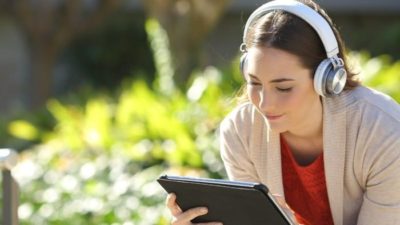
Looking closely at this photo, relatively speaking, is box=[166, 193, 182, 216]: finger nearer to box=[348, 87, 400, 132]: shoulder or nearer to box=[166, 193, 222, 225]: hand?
box=[166, 193, 222, 225]: hand

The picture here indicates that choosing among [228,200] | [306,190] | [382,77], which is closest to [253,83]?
[228,200]

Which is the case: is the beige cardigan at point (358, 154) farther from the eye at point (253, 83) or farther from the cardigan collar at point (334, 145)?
the eye at point (253, 83)

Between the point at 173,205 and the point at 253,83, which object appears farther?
the point at 173,205

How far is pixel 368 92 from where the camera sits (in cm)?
383

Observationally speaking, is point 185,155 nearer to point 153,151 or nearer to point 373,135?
point 153,151

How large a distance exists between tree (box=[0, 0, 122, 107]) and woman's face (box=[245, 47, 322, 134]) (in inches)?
384

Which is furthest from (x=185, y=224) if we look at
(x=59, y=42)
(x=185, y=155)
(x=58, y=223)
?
(x=59, y=42)

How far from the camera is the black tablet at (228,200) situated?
3.52 m

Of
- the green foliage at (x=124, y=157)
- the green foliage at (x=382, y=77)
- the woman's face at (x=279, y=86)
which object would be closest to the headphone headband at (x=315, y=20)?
the woman's face at (x=279, y=86)

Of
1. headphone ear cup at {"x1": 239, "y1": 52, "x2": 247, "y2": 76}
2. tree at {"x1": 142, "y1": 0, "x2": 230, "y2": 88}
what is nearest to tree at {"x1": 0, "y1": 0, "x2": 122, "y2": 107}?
tree at {"x1": 142, "y1": 0, "x2": 230, "y2": 88}

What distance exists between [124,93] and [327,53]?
23.8 ft

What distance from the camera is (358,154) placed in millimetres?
3783

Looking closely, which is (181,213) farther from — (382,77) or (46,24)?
(46,24)

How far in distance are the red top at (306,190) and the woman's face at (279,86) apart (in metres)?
0.26
